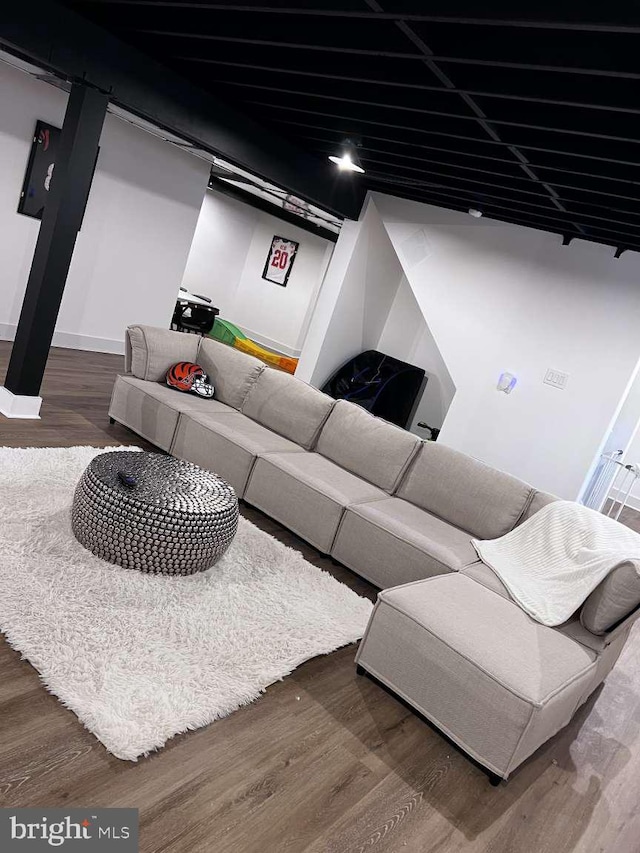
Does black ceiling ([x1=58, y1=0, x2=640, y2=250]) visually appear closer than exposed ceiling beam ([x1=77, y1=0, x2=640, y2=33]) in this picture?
No

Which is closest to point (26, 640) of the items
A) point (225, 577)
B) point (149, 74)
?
point (225, 577)

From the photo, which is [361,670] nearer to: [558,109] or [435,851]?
[435,851]

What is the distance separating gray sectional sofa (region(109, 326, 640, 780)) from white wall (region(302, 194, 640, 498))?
1901 millimetres

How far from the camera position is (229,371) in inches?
189

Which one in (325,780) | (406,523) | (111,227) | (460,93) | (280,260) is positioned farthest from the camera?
(280,260)

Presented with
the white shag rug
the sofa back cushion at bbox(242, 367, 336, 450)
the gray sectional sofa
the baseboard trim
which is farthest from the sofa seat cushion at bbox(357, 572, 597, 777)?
the baseboard trim

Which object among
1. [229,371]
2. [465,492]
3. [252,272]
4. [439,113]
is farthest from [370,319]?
[252,272]

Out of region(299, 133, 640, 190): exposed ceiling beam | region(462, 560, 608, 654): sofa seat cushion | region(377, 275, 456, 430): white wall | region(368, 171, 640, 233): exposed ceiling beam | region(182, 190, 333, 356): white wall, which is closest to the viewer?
region(462, 560, 608, 654): sofa seat cushion

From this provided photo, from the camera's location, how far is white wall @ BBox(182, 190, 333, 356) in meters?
11.5

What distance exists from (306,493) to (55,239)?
2.26 metres

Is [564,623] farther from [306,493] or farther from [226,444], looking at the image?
[226,444]

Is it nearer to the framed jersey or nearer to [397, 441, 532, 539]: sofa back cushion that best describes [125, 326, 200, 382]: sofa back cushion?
[397, 441, 532, 539]: sofa back cushion

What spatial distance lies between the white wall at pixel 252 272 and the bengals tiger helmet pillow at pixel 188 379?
22.6 ft

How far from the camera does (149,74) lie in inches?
159
